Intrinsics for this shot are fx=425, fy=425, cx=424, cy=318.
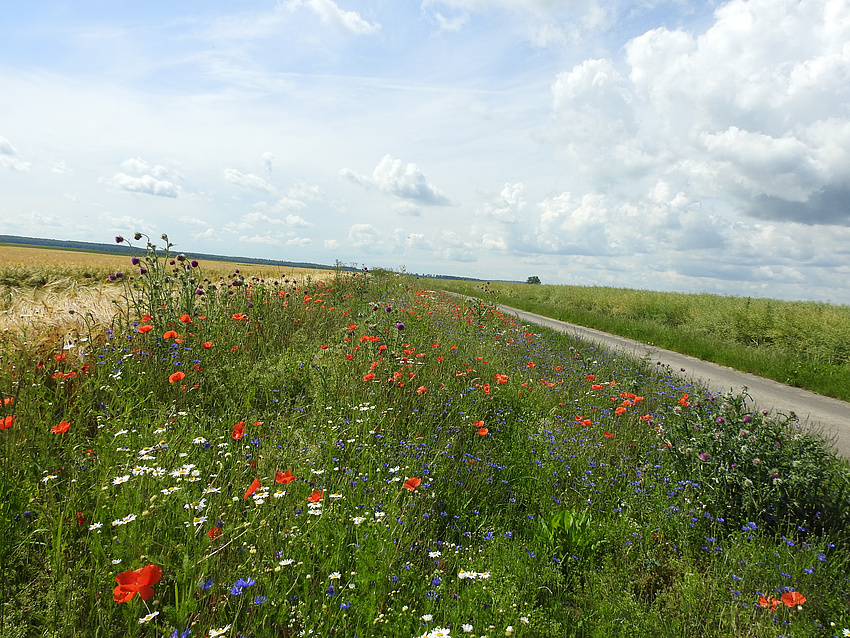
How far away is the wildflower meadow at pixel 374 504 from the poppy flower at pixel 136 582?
0.05 feet

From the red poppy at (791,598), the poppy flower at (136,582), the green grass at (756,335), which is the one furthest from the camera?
the green grass at (756,335)

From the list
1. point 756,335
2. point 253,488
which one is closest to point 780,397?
point 756,335

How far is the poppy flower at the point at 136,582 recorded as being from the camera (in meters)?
1.48

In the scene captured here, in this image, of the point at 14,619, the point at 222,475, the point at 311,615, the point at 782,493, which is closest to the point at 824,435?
the point at 782,493

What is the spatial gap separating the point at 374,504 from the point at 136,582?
141cm

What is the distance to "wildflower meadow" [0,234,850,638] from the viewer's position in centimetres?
199

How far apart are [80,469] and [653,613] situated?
3539 millimetres

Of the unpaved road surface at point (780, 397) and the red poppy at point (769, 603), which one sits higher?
the unpaved road surface at point (780, 397)

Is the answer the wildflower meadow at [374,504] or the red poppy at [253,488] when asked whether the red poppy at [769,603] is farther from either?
the red poppy at [253,488]

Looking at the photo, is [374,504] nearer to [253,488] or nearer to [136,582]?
[253,488]

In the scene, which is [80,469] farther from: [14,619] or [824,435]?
[824,435]

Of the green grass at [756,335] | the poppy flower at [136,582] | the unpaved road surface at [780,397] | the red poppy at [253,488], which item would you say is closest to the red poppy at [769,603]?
the red poppy at [253,488]

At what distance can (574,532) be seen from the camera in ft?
9.82

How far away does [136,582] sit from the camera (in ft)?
5.01
